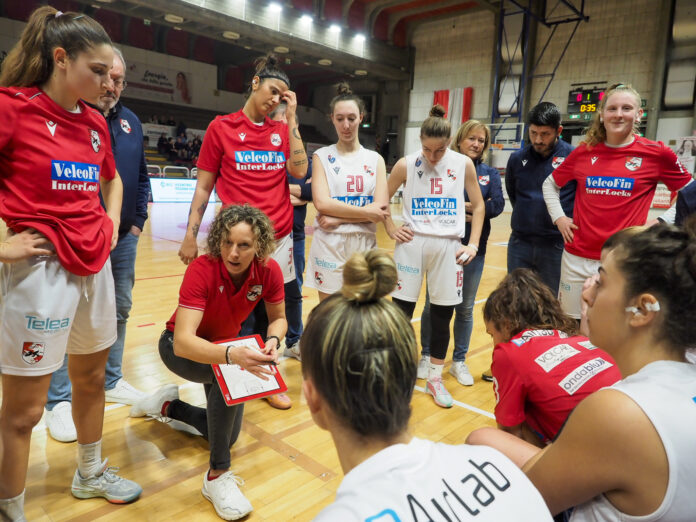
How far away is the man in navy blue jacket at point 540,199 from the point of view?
3092 millimetres

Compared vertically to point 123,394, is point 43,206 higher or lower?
higher

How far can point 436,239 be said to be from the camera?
2.92 metres

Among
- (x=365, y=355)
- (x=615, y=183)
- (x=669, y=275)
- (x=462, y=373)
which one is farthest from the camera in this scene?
(x=462, y=373)

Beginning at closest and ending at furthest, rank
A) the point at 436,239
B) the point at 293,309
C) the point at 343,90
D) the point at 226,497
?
the point at 226,497 < the point at 436,239 < the point at 343,90 < the point at 293,309

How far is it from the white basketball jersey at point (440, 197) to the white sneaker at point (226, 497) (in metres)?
1.74

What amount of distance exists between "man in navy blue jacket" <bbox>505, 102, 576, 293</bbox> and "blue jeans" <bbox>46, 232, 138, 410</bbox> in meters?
2.46

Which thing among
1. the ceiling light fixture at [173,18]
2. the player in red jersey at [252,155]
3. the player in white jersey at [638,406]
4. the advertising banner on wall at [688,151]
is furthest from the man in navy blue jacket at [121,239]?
the advertising banner on wall at [688,151]

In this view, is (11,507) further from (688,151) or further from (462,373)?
(688,151)

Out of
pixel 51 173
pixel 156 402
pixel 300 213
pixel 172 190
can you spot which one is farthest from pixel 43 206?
pixel 172 190

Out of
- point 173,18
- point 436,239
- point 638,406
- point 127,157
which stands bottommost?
point 638,406

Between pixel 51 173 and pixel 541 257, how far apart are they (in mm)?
2834

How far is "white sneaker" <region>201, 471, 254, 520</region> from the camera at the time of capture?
6.14 ft

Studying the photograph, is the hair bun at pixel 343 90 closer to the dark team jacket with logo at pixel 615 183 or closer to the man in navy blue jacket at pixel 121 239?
the man in navy blue jacket at pixel 121 239

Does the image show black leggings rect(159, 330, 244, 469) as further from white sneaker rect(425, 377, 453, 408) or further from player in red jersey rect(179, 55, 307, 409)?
white sneaker rect(425, 377, 453, 408)
